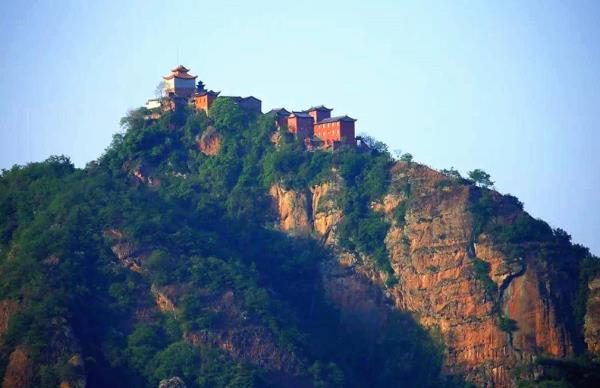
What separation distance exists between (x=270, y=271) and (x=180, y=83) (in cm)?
1778

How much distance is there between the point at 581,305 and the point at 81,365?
33015 mm

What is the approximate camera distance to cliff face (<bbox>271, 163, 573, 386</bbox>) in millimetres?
119125

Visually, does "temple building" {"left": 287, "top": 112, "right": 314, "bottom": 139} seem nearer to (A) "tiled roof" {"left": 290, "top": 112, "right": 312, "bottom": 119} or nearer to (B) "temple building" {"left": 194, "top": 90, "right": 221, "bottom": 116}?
(A) "tiled roof" {"left": 290, "top": 112, "right": 312, "bottom": 119}

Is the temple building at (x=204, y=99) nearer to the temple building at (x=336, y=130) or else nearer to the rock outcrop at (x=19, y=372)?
the temple building at (x=336, y=130)

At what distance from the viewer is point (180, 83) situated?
137 m

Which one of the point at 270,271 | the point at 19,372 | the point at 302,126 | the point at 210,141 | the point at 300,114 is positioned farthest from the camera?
the point at 210,141

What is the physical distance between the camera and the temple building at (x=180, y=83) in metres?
137

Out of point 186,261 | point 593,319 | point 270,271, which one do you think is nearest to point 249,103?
point 270,271

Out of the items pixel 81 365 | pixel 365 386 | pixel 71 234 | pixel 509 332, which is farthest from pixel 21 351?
pixel 509 332

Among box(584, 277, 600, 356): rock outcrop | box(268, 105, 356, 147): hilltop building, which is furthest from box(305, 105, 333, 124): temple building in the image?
box(584, 277, 600, 356): rock outcrop

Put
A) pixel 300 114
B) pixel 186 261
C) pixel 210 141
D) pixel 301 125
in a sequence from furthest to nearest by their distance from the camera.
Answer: pixel 210 141 → pixel 300 114 → pixel 301 125 → pixel 186 261

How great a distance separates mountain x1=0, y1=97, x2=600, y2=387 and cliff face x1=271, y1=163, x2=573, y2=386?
10 centimetres

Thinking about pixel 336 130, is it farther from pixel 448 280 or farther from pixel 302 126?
pixel 448 280

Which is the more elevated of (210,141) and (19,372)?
(210,141)
